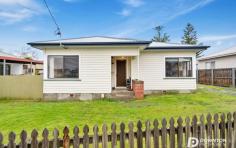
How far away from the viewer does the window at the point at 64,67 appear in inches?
594

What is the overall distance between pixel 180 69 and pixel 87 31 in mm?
27292

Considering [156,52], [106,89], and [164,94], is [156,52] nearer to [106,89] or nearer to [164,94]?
[164,94]

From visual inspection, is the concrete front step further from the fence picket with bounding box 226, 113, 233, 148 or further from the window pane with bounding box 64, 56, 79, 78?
the fence picket with bounding box 226, 113, 233, 148

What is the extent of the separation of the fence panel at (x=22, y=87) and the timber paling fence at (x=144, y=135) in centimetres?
1256

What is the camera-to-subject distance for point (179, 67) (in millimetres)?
16797

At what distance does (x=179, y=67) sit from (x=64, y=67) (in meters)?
8.58

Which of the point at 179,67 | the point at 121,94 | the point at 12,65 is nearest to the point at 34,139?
the point at 121,94

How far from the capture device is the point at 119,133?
3.79 metres

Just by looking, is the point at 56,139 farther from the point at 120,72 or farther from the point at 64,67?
the point at 120,72

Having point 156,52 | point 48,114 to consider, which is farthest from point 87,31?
point 48,114

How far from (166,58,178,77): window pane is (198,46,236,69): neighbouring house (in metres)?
9.64

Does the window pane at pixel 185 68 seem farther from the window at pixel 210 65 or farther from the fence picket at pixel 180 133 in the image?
the window at pixel 210 65

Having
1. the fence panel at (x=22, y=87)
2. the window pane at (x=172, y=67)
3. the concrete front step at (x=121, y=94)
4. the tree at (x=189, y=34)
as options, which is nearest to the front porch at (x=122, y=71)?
the concrete front step at (x=121, y=94)

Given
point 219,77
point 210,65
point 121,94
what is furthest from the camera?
point 210,65
